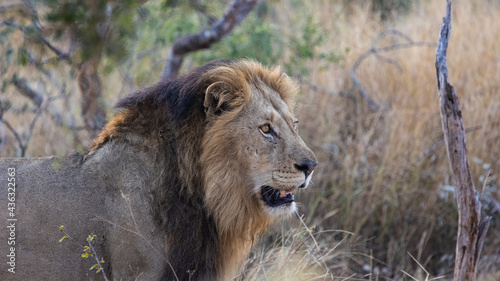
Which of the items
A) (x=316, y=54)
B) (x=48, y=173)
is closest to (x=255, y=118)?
(x=48, y=173)

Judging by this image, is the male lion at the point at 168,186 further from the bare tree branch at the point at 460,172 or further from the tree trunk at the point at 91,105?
the tree trunk at the point at 91,105

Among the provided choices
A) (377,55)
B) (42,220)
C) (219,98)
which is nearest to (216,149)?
(219,98)

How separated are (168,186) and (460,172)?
2015mm

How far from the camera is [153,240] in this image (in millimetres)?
3227

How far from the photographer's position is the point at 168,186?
132 inches

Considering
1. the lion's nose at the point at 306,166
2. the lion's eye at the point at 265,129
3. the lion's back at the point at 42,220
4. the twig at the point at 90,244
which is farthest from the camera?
the lion's eye at the point at 265,129

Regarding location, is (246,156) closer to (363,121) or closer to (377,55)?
(363,121)

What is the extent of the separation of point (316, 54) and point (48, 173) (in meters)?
5.92

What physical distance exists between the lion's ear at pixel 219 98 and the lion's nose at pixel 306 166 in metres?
0.56

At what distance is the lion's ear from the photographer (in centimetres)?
343

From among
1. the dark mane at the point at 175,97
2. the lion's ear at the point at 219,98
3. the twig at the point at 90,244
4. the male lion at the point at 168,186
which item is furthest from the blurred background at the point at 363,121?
the twig at the point at 90,244

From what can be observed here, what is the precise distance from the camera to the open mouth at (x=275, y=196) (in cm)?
348

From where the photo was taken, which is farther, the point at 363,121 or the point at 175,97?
the point at 363,121

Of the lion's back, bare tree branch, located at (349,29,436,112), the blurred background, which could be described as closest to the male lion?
the lion's back
